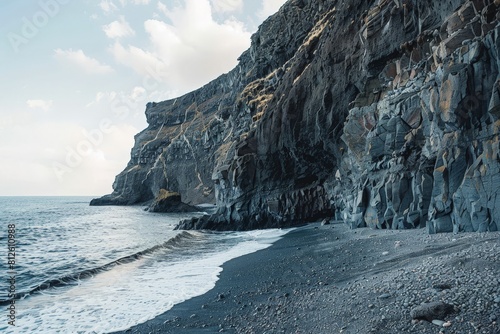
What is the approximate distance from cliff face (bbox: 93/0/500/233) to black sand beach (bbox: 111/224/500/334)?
15.7ft

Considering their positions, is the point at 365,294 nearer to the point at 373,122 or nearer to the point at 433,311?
the point at 433,311

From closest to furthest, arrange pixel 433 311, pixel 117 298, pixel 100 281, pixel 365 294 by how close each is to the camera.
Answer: pixel 433 311
pixel 365 294
pixel 117 298
pixel 100 281

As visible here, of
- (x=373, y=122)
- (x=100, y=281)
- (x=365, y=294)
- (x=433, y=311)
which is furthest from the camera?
(x=373, y=122)

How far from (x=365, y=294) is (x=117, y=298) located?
11.7m

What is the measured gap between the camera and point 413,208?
23094 millimetres

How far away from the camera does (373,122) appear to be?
32.4 m

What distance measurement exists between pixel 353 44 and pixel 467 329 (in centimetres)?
4130

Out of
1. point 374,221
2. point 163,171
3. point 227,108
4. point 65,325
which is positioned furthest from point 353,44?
point 163,171

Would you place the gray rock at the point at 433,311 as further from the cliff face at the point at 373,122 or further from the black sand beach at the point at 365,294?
the cliff face at the point at 373,122

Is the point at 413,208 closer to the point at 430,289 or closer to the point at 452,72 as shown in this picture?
the point at 452,72

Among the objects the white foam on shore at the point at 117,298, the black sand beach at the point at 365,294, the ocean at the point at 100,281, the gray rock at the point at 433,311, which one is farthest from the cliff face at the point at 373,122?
the white foam on shore at the point at 117,298

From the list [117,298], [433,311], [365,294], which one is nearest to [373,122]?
[365,294]

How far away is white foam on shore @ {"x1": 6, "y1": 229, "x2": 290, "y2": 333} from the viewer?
12742 mm

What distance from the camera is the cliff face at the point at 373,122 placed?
1756 centimetres
